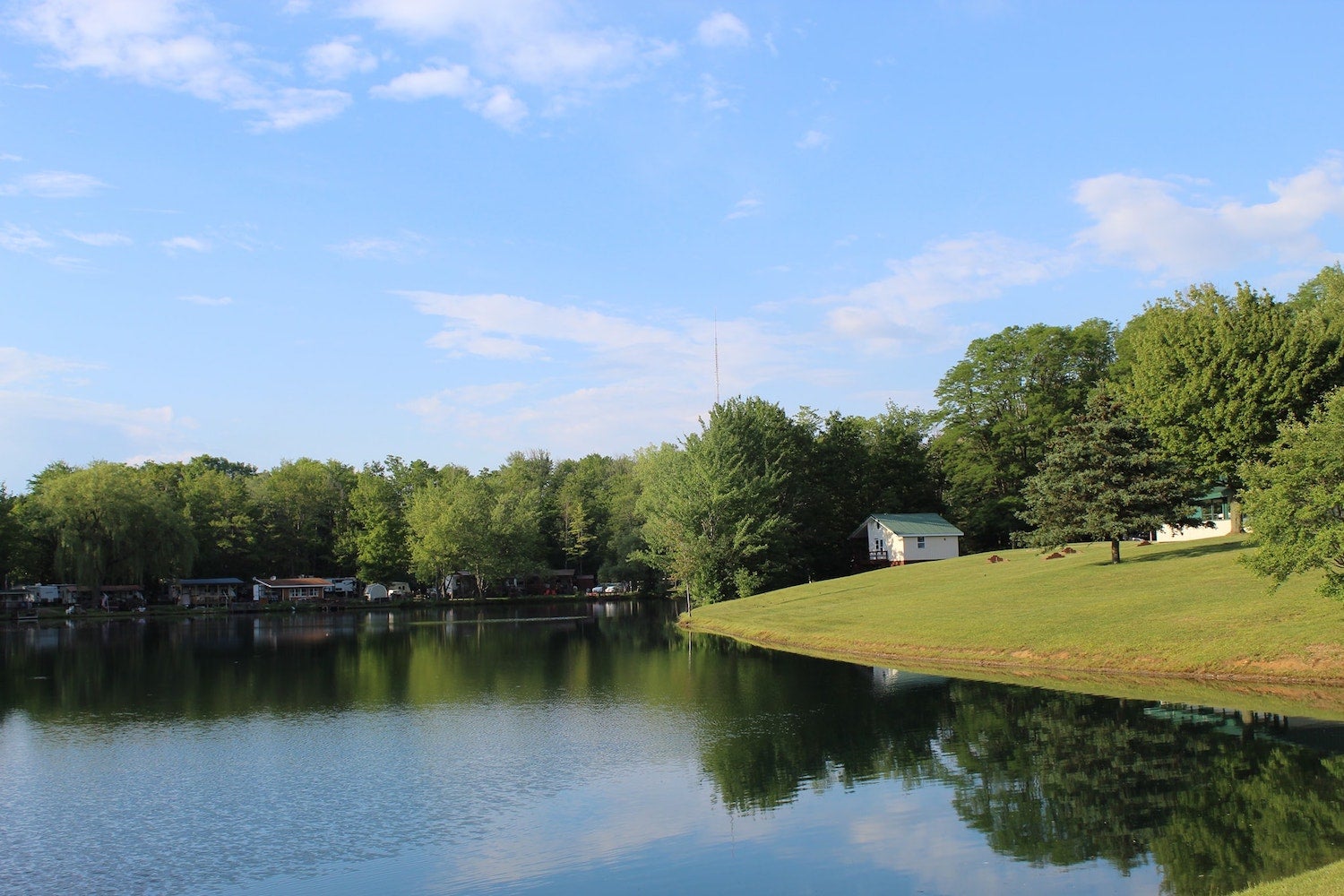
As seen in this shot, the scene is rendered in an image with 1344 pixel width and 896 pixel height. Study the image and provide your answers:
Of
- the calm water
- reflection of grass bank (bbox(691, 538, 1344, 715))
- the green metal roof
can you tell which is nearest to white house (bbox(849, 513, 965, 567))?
the green metal roof

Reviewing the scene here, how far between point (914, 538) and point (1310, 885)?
72.5 metres

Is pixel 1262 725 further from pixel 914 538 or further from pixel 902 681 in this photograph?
pixel 914 538

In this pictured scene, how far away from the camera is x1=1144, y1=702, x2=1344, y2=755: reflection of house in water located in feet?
71.9

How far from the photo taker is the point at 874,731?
2661cm

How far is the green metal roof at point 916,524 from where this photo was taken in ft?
273

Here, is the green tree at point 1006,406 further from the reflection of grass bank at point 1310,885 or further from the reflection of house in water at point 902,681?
the reflection of grass bank at point 1310,885

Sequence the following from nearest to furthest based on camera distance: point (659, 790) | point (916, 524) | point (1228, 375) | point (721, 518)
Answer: point (659, 790) → point (1228, 375) → point (721, 518) → point (916, 524)

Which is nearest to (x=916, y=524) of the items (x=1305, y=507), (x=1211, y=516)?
(x=1211, y=516)

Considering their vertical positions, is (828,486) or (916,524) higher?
(828,486)

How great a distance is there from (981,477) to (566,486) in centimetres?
7569

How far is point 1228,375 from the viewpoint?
4956 cm

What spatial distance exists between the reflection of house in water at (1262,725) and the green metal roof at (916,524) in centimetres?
5622

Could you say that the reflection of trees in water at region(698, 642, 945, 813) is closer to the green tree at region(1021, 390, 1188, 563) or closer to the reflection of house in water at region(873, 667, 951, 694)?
the reflection of house in water at region(873, 667, 951, 694)

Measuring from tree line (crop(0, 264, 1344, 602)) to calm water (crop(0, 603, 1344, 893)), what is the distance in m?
9.70
